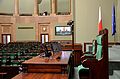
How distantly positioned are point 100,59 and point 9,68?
3.43m

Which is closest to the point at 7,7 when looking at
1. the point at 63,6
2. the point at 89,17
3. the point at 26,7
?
the point at 26,7

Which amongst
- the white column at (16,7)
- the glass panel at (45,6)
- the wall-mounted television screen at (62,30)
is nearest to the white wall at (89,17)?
the wall-mounted television screen at (62,30)

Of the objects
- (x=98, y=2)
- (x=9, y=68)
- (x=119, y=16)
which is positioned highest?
(x=98, y=2)

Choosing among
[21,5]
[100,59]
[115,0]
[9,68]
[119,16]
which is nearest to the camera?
[100,59]

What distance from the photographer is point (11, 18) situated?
20.3 metres

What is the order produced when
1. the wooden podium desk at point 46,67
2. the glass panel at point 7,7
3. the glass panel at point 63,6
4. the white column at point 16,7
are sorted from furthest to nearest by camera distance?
the glass panel at point 63,6
the glass panel at point 7,7
the white column at point 16,7
the wooden podium desk at point 46,67

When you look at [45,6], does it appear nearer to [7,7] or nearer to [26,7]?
[26,7]

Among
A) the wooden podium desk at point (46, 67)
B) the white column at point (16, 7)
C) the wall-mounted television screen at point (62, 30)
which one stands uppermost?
the white column at point (16, 7)

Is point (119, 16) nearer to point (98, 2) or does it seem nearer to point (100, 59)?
point (98, 2)

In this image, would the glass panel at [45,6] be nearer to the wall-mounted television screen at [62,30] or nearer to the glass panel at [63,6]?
the glass panel at [63,6]

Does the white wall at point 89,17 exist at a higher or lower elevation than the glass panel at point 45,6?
lower

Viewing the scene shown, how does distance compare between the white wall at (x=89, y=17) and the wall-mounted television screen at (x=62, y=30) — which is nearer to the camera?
the white wall at (x=89, y=17)

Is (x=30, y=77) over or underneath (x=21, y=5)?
underneath

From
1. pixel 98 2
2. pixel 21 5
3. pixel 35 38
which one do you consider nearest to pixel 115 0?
pixel 98 2
